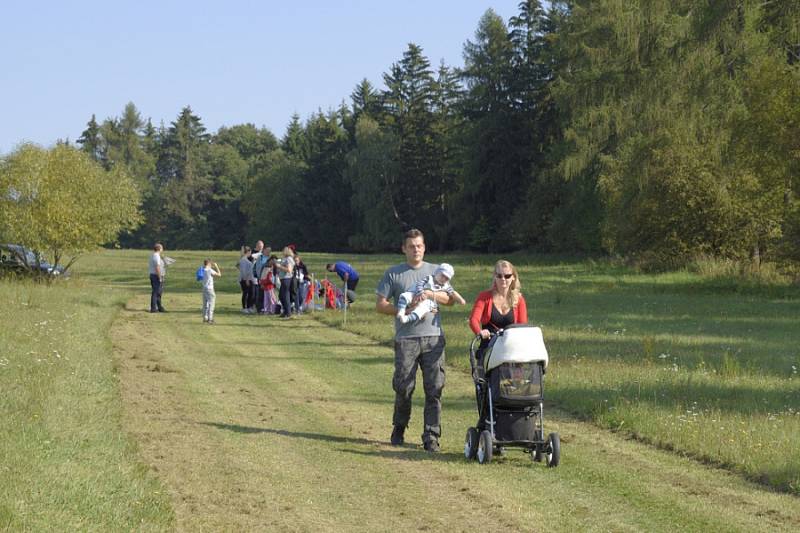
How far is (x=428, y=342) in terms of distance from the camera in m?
10.1

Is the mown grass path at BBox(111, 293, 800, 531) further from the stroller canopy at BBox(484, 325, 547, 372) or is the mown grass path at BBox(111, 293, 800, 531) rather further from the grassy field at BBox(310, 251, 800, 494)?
the stroller canopy at BBox(484, 325, 547, 372)

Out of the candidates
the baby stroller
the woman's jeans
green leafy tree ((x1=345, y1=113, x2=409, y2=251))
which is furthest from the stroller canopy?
green leafy tree ((x1=345, y1=113, x2=409, y2=251))

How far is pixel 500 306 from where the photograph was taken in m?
10.0

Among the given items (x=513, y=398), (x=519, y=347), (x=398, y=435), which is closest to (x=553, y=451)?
(x=513, y=398)

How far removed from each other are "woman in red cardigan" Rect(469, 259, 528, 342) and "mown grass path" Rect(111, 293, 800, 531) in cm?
130

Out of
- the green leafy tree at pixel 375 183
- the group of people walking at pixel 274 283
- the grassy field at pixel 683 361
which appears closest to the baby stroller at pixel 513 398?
the grassy field at pixel 683 361

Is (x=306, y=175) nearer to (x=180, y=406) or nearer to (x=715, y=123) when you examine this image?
(x=715, y=123)

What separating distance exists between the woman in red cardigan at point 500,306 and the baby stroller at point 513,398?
41 centimetres

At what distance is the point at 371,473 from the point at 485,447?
112 centimetres

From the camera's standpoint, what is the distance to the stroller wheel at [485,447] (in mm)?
9445

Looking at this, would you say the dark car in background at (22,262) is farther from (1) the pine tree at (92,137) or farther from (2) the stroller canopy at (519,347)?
(1) the pine tree at (92,137)

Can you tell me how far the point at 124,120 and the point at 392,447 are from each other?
150m

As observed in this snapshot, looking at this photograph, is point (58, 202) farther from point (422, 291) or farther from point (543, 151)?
point (543, 151)

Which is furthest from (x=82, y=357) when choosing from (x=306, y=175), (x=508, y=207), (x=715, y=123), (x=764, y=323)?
(x=306, y=175)
